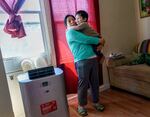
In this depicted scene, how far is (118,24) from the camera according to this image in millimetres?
3268

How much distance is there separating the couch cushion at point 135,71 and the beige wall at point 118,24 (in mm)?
416

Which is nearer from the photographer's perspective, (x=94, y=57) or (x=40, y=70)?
(x=40, y=70)

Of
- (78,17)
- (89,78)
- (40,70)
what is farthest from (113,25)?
(40,70)

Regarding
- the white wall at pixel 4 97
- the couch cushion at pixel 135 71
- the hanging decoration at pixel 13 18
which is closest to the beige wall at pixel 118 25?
the couch cushion at pixel 135 71

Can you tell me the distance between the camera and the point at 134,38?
3520 mm

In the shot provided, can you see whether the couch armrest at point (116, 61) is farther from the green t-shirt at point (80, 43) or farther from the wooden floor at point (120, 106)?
the green t-shirt at point (80, 43)

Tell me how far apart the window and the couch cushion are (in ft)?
3.84

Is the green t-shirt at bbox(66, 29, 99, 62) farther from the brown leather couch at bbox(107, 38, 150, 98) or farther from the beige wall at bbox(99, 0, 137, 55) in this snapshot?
the beige wall at bbox(99, 0, 137, 55)

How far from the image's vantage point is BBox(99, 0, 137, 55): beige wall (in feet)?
10.2

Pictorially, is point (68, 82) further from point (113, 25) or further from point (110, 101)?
point (113, 25)

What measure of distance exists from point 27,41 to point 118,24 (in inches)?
65.3

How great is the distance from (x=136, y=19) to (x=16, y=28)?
226 cm

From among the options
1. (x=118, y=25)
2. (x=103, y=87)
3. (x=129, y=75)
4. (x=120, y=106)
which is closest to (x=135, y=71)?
(x=129, y=75)

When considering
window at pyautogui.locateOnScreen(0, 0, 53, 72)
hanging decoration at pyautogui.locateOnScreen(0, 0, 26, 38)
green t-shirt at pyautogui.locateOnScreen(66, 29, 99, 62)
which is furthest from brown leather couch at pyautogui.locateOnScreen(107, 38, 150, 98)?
hanging decoration at pyautogui.locateOnScreen(0, 0, 26, 38)
